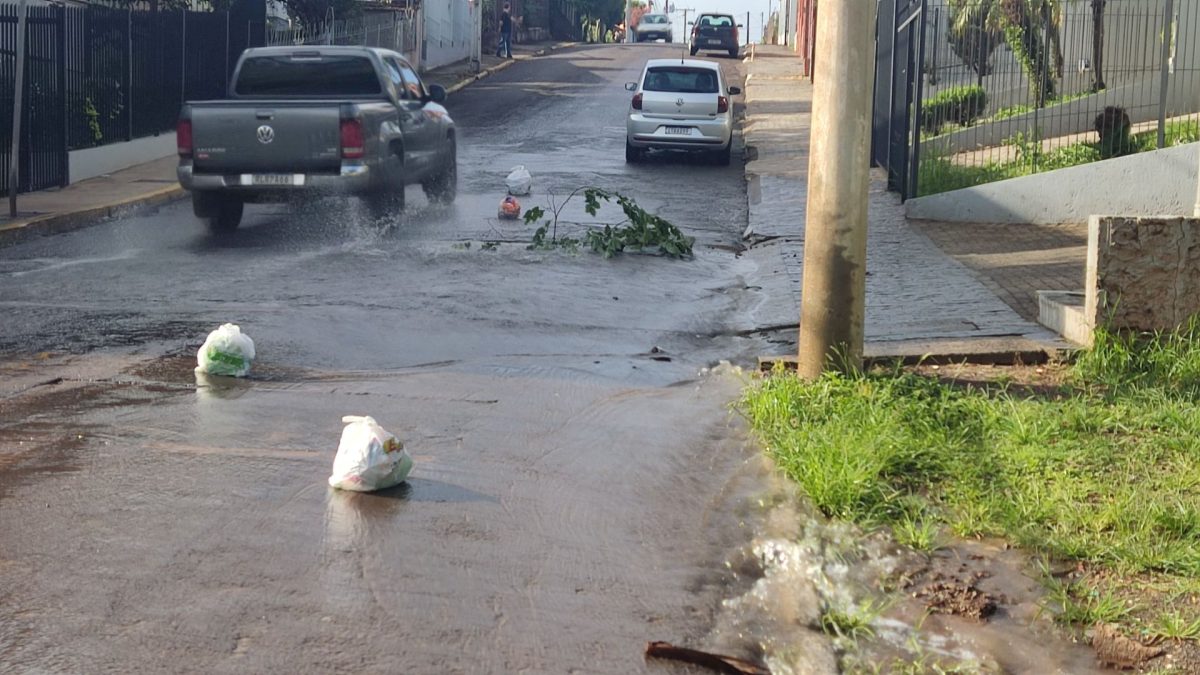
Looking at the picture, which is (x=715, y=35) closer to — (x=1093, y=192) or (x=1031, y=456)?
(x=1093, y=192)

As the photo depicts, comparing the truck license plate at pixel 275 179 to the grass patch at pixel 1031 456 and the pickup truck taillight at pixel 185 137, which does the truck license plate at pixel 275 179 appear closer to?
the pickup truck taillight at pixel 185 137

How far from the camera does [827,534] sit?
5.76 m

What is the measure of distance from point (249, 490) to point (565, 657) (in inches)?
83.3

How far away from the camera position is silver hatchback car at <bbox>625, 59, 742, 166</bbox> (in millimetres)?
22797

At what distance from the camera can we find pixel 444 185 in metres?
18.0

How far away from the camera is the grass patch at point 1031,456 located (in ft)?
18.2

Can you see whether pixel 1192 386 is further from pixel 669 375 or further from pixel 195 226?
pixel 195 226

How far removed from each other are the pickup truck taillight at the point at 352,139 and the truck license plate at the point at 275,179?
49cm

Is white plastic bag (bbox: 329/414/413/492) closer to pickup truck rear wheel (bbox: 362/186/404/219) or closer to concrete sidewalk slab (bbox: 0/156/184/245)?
pickup truck rear wheel (bbox: 362/186/404/219)

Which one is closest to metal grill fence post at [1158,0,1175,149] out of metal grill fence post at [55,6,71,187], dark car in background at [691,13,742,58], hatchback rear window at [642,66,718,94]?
hatchback rear window at [642,66,718,94]

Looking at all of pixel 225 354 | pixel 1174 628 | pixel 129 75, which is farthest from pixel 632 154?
pixel 1174 628

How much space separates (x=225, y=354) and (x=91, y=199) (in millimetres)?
10168

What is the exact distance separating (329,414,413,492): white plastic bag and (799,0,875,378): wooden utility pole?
8.15ft

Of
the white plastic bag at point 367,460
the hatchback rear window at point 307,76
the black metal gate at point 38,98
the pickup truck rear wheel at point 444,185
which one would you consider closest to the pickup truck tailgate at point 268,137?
the hatchback rear window at point 307,76
